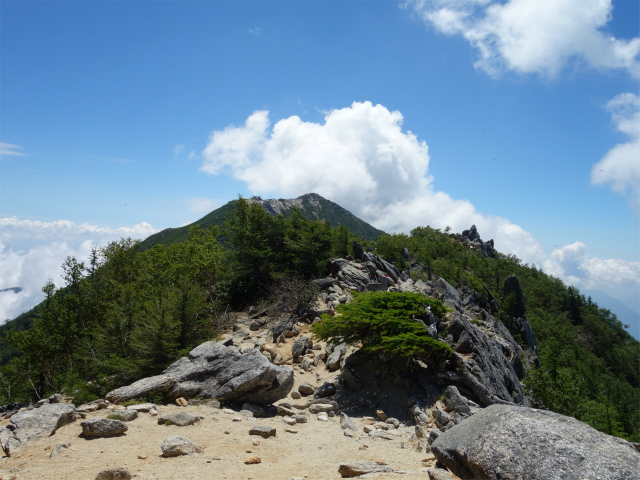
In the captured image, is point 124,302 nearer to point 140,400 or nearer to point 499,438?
point 140,400

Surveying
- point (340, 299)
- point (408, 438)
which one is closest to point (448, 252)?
point (340, 299)

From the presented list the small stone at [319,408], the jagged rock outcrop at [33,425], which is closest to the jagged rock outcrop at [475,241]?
the small stone at [319,408]

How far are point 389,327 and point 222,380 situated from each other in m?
5.78

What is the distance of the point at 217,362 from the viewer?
1117 centimetres

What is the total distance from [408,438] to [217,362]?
590 cm

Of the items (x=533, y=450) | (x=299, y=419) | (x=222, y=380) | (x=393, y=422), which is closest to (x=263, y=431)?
(x=299, y=419)

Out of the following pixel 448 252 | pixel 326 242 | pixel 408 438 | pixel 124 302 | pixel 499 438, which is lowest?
pixel 408 438

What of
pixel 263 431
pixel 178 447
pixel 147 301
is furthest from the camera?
pixel 147 301

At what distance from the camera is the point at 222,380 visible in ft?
35.1

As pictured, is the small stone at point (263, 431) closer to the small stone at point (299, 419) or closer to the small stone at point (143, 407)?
the small stone at point (299, 419)

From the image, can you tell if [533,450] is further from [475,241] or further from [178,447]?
[475,241]

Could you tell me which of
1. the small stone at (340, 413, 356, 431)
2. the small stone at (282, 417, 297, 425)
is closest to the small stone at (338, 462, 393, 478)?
the small stone at (340, 413, 356, 431)

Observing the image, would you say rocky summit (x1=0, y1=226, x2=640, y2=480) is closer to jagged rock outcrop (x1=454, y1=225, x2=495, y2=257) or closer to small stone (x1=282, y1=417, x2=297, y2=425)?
small stone (x1=282, y1=417, x2=297, y2=425)

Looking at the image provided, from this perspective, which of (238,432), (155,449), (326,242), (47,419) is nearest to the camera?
(155,449)
